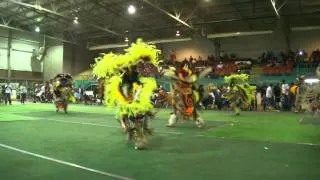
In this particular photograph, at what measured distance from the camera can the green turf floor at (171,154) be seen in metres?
6.20

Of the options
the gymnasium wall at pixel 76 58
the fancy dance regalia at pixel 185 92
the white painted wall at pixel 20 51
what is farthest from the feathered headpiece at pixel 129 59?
the gymnasium wall at pixel 76 58

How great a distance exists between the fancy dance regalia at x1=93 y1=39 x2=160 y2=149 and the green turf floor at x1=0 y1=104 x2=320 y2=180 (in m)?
0.53

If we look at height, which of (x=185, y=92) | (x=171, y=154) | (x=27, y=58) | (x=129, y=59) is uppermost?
(x=27, y=58)

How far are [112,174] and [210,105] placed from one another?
21551 mm

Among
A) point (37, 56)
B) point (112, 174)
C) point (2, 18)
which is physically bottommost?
point (112, 174)

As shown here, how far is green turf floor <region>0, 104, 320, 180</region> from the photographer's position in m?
6.20

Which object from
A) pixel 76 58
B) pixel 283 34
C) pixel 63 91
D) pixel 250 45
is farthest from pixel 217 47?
pixel 63 91

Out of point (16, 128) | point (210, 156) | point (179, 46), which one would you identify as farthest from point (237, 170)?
point (179, 46)

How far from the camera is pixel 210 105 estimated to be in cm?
2728

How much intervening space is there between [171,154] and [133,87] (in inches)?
67.3

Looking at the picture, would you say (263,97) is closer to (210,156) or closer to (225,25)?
(225,25)

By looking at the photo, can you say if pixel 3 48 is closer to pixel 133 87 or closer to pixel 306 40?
pixel 306 40

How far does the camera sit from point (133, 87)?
8680 millimetres

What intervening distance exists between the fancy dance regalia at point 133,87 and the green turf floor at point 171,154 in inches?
21.0
